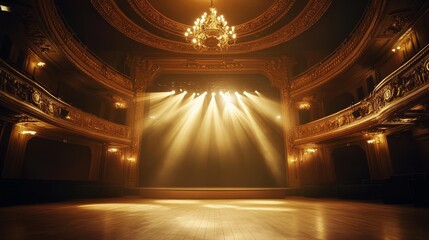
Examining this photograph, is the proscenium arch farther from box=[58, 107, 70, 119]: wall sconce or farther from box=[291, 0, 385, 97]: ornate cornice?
box=[58, 107, 70, 119]: wall sconce

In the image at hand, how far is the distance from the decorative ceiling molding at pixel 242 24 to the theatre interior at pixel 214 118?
7 cm

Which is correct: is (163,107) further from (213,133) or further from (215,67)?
(215,67)

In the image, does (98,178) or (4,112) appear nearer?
(4,112)

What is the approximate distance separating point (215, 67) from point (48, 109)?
27.6 ft

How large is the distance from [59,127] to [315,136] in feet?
36.3

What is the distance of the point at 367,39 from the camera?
853 cm

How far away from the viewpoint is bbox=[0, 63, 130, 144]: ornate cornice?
6152 millimetres

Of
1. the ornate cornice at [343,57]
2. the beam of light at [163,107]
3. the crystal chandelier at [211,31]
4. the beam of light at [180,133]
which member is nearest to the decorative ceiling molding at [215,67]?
the ornate cornice at [343,57]

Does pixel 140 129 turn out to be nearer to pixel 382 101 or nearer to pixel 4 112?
pixel 4 112

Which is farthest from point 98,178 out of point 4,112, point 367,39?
point 367,39

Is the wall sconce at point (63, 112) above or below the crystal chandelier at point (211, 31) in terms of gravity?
below

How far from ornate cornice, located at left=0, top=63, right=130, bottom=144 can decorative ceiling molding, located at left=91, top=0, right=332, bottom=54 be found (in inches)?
162

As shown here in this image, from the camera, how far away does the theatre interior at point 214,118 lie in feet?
17.1

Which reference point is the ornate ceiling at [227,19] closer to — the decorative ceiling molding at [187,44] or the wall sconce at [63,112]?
the decorative ceiling molding at [187,44]
